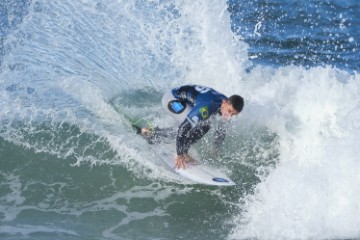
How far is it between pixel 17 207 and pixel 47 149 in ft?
4.95

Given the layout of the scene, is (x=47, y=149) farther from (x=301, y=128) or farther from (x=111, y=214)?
(x=301, y=128)

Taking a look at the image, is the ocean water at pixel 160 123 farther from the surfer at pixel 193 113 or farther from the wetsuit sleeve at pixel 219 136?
the surfer at pixel 193 113

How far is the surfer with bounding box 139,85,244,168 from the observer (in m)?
7.89

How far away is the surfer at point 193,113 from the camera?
789 cm

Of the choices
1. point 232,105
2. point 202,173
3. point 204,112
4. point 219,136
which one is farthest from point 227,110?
point 202,173

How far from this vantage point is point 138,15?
486 inches

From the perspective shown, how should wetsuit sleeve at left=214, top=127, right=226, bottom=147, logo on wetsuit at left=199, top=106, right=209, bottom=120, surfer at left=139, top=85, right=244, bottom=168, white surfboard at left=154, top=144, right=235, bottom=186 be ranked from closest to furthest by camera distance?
surfer at left=139, top=85, right=244, bottom=168, logo on wetsuit at left=199, top=106, right=209, bottom=120, white surfboard at left=154, top=144, right=235, bottom=186, wetsuit sleeve at left=214, top=127, right=226, bottom=147

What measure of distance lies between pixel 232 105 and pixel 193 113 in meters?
0.67

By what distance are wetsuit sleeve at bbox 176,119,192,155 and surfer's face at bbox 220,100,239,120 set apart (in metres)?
0.54

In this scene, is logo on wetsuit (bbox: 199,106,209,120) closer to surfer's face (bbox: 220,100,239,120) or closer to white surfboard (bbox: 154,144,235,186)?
surfer's face (bbox: 220,100,239,120)

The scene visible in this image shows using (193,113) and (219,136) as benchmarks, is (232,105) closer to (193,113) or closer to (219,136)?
(193,113)

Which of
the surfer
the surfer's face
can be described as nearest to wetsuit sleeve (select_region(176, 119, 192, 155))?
the surfer

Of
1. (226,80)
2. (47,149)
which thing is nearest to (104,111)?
(47,149)

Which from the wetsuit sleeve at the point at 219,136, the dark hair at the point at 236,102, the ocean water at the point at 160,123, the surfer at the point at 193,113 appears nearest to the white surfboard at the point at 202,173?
the surfer at the point at 193,113
